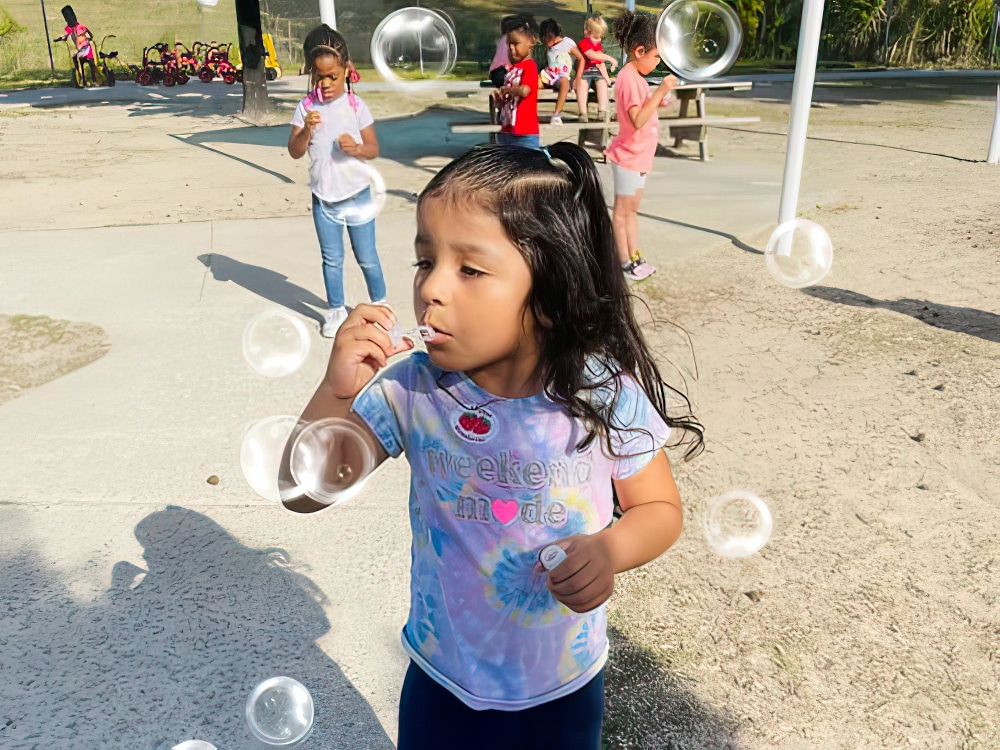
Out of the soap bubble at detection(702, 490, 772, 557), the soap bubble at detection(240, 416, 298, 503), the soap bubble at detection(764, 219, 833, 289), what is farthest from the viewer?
the soap bubble at detection(764, 219, 833, 289)

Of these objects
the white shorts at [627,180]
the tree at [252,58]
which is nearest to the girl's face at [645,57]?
the white shorts at [627,180]

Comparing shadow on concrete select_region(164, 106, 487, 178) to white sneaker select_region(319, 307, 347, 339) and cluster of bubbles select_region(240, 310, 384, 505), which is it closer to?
white sneaker select_region(319, 307, 347, 339)

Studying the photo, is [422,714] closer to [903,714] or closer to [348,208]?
[903,714]

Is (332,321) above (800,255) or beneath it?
beneath

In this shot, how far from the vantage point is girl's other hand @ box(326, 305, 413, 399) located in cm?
144

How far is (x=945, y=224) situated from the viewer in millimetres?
8055

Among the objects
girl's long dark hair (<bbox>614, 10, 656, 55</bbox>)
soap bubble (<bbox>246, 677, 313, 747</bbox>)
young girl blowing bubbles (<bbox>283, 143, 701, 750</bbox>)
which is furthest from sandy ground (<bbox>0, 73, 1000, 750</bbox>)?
girl's long dark hair (<bbox>614, 10, 656, 55</bbox>)

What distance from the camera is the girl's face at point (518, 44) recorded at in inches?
304

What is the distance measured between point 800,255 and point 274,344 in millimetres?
4777

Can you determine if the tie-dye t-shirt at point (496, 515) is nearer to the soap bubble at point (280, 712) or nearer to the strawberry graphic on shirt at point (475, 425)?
the strawberry graphic on shirt at point (475, 425)

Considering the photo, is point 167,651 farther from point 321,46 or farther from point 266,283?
point 266,283

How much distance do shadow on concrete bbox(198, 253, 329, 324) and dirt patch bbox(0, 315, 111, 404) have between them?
42.5 inches

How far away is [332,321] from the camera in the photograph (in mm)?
5371

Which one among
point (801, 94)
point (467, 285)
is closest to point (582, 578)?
point (467, 285)
